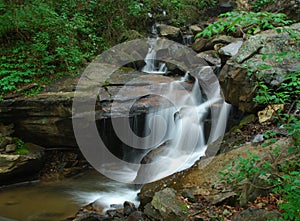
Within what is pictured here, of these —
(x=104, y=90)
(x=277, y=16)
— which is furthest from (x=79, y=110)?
(x=277, y=16)

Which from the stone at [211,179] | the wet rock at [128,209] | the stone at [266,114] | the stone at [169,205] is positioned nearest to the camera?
the stone at [169,205]

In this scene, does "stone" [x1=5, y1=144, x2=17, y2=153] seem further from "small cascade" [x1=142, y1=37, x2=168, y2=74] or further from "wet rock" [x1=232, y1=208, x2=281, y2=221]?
"wet rock" [x1=232, y1=208, x2=281, y2=221]

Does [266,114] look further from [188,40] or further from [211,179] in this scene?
[188,40]

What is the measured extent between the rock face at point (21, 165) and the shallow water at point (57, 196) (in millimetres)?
229

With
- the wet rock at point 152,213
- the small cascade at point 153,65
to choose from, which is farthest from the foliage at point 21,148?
the small cascade at point 153,65

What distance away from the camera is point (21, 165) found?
6.18 m

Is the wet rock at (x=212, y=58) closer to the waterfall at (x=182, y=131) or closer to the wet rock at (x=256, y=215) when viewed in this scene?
the waterfall at (x=182, y=131)

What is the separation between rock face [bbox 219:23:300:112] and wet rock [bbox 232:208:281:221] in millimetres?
2980

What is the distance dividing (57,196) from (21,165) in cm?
121

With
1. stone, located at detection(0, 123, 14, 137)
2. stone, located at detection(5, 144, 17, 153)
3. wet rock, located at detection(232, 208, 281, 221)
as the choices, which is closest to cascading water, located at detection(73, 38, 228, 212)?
stone, located at detection(5, 144, 17, 153)

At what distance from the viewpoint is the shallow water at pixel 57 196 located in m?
5.08

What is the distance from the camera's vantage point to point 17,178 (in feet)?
21.0

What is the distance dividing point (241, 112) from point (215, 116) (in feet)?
2.16

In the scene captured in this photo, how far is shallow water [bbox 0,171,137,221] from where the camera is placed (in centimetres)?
508
